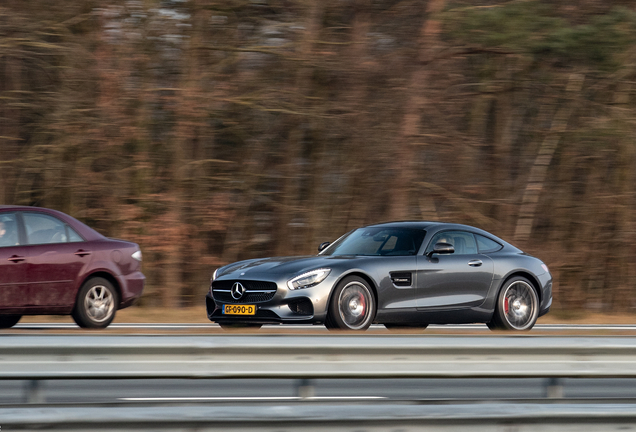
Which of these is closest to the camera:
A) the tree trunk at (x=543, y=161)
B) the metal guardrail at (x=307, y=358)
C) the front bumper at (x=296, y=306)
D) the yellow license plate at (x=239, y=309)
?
the metal guardrail at (x=307, y=358)

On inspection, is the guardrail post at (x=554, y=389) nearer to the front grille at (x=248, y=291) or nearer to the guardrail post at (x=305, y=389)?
the guardrail post at (x=305, y=389)

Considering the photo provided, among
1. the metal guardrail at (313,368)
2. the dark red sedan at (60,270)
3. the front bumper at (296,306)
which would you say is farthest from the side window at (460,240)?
the metal guardrail at (313,368)

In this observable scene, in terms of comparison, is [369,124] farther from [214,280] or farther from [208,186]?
[214,280]

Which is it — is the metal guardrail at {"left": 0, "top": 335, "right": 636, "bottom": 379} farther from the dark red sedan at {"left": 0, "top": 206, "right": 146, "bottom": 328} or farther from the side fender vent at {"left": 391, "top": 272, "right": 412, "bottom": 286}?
the dark red sedan at {"left": 0, "top": 206, "right": 146, "bottom": 328}

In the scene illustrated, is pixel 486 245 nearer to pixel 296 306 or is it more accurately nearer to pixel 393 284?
pixel 393 284

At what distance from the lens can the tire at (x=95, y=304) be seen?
1091 centimetres

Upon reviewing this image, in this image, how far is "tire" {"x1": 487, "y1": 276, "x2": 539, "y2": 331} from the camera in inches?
443

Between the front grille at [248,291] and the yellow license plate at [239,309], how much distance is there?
79 mm

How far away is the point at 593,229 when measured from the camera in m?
22.2

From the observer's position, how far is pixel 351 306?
33.4 ft

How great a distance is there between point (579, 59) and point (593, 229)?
13.5ft

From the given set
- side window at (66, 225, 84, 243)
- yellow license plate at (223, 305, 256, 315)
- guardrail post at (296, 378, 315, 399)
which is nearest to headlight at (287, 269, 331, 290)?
yellow license plate at (223, 305, 256, 315)

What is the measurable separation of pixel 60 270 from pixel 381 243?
372cm

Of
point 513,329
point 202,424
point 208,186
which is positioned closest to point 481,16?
point 208,186
